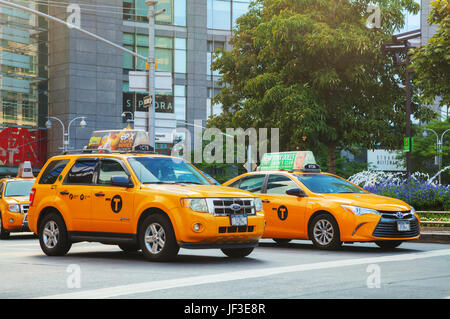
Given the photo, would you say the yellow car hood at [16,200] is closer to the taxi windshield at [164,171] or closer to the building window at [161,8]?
the taxi windshield at [164,171]

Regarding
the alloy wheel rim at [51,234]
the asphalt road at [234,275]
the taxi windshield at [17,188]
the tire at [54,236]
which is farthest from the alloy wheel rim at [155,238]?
the taxi windshield at [17,188]

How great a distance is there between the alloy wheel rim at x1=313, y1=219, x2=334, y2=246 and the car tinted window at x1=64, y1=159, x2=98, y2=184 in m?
4.40

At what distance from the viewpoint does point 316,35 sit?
25.6 m

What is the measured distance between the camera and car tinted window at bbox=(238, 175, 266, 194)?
50.1 feet

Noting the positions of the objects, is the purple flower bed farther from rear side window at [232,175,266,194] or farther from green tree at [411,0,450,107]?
rear side window at [232,175,266,194]

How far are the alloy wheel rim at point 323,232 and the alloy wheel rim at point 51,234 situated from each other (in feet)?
15.9

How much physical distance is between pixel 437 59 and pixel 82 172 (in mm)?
9353

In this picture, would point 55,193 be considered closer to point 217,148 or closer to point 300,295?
point 300,295

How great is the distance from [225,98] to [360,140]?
24.2 feet

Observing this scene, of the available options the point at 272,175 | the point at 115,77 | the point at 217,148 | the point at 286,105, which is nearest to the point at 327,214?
the point at 272,175

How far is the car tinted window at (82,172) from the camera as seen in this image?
12531 millimetres

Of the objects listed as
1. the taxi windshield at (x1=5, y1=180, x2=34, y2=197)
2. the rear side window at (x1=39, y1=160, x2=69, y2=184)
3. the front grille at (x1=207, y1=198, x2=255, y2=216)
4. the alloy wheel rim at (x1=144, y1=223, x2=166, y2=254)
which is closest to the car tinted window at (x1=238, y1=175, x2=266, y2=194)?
the front grille at (x1=207, y1=198, x2=255, y2=216)

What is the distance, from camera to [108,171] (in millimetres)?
12336

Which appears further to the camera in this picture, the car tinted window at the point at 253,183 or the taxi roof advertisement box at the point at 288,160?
the taxi roof advertisement box at the point at 288,160
